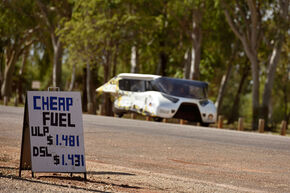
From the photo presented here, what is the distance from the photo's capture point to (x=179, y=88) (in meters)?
29.8

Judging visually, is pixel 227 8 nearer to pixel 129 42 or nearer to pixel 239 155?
pixel 129 42

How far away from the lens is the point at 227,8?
3322 cm

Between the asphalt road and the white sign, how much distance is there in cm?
222

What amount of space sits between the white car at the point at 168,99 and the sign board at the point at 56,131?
65.1 ft

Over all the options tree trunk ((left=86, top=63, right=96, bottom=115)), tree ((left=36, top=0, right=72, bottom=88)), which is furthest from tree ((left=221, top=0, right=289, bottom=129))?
tree ((left=36, top=0, right=72, bottom=88))

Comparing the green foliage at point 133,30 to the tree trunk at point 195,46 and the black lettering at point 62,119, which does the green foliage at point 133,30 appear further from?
the black lettering at point 62,119

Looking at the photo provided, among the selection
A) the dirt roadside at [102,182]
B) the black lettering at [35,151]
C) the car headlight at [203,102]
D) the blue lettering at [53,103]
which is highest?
the car headlight at [203,102]

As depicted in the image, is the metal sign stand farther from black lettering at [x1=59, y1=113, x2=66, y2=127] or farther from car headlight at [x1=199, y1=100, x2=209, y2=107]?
car headlight at [x1=199, y1=100, x2=209, y2=107]

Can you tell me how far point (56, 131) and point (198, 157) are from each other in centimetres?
483

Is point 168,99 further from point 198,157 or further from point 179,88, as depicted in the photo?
point 198,157

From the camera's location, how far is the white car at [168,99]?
2859 centimetres

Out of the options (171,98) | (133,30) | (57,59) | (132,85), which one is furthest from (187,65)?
(171,98)

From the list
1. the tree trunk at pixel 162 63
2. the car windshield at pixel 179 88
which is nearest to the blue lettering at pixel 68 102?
the car windshield at pixel 179 88

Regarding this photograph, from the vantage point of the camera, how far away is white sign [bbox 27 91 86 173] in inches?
329
